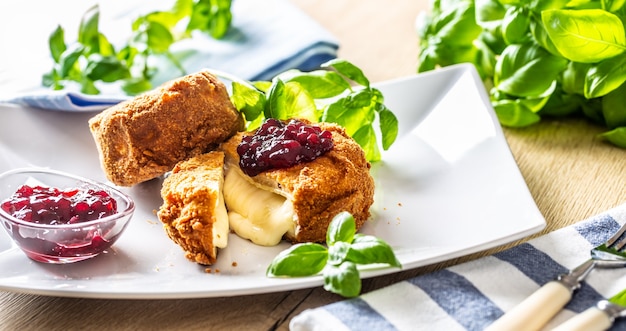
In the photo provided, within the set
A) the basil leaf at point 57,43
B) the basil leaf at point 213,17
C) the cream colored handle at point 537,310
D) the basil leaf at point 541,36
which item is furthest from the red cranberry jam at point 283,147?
the basil leaf at point 213,17

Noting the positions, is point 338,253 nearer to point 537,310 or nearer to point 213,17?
point 537,310

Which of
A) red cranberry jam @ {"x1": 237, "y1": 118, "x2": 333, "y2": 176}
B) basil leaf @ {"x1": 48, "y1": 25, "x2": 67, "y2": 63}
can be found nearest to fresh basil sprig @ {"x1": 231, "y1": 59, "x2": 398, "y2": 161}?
red cranberry jam @ {"x1": 237, "y1": 118, "x2": 333, "y2": 176}

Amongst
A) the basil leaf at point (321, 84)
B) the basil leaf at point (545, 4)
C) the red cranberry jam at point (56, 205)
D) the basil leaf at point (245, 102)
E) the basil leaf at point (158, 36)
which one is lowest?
the red cranberry jam at point (56, 205)

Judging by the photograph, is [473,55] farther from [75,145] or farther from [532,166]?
[75,145]

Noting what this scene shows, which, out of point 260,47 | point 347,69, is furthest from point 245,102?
point 260,47

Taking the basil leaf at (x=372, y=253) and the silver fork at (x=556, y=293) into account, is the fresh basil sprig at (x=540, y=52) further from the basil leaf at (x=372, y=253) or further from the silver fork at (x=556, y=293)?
the basil leaf at (x=372, y=253)

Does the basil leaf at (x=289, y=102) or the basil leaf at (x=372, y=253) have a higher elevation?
the basil leaf at (x=289, y=102)

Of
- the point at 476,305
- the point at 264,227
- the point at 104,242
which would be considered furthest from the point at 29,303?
the point at 476,305
